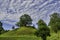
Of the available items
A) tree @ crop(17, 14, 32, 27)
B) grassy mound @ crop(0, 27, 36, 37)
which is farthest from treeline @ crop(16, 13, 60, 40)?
grassy mound @ crop(0, 27, 36, 37)

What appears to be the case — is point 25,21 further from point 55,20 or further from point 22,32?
point 55,20

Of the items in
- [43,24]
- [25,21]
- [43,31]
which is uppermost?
[43,24]

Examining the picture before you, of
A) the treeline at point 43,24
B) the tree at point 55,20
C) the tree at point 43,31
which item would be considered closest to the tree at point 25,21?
the treeline at point 43,24

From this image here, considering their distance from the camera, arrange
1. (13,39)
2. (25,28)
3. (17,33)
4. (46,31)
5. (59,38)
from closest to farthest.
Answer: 1. (46,31)
2. (59,38)
3. (13,39)
4. (17,33)
5. (25,28)

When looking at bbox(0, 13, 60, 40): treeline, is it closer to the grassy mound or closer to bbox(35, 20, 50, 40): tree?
bbox(35, 20, 50, 40): tree

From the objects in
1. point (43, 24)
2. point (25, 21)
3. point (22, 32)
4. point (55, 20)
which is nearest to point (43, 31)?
point (43, 24)

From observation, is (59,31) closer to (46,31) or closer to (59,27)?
(59,27)

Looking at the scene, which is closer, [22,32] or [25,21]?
[22,32]

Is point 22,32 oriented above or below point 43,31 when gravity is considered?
below

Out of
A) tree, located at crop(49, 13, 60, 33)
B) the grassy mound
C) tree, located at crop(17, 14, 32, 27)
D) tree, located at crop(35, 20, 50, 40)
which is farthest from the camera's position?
tree, located at crop(17, 14, 32, 27)

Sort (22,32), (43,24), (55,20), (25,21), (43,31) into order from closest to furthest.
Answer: (43,31)
(43,24)
(55,20)
(22,32)
(25,21)

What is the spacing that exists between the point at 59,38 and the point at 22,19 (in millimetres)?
60958

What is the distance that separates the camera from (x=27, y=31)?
550ft

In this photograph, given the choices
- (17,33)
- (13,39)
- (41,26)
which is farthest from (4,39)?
(41,26)
